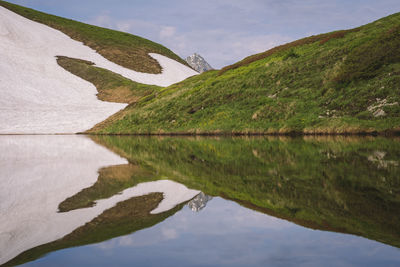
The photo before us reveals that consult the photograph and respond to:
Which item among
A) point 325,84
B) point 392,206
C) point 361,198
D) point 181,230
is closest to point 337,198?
point 361,198

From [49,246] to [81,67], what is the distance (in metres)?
85.6

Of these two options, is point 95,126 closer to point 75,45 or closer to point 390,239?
point 390,239

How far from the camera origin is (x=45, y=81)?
7294 centimetres

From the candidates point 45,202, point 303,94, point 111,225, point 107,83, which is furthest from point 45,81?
point 111,225

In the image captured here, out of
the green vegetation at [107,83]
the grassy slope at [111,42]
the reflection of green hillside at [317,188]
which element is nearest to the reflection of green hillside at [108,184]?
the reflection of green hillside at [317,188]

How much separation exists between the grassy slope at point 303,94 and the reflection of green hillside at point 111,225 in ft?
71.9

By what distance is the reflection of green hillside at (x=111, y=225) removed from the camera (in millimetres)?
3781

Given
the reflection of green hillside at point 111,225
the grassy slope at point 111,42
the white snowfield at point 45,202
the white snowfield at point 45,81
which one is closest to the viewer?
the reflection of green hillside at point 111,225

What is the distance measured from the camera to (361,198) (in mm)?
5625

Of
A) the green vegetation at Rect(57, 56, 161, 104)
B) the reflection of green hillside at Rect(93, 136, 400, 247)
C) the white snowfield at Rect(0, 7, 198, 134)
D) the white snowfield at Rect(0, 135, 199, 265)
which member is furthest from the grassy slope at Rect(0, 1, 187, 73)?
the reflection of green hillside at Rect(93, 136, 400, 247)

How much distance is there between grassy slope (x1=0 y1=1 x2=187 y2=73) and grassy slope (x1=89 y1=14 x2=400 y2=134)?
59052 millimetres

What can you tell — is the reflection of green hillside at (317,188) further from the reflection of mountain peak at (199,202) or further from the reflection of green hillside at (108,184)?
the reflection of green hillside at (108,184)

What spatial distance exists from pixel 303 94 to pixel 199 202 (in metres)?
27.5

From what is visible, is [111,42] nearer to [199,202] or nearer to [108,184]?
[108,184]
